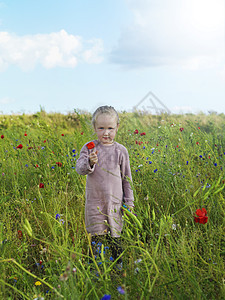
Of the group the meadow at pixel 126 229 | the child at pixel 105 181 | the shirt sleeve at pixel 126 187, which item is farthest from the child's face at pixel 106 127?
the meadow at pixel 126 229

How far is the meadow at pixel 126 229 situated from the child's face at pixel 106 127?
53 centimetres

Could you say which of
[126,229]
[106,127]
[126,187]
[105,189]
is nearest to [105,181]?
[105,189]

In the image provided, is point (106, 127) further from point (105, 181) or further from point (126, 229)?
point (126, 229)

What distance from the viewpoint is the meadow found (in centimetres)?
165

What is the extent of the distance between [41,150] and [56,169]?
585 millimetres

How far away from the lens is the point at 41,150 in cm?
441

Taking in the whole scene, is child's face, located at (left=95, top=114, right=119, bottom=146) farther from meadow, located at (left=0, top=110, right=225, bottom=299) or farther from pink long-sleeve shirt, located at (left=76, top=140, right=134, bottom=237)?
meadow, located at (left=0, top=110, right=225, bottom=299)

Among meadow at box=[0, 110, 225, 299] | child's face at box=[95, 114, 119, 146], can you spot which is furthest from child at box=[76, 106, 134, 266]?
meadow at box=[0, 110, 225, 299]

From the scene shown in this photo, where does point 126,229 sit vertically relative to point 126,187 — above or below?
below

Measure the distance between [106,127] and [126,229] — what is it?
2.99ft

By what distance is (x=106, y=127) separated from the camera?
95.3 inches

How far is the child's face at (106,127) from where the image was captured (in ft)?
7.86

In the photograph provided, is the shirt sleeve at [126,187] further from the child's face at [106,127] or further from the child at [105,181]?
the child's face at [106,127]

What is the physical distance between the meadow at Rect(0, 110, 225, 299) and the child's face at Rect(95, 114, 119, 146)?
0.53m
